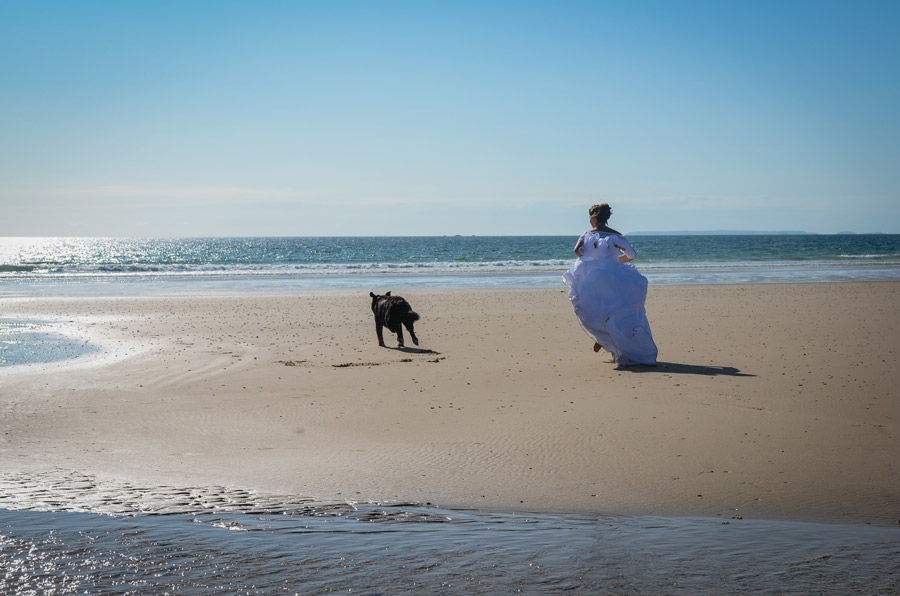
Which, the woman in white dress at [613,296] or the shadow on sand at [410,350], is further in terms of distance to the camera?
the shadow on sand at [410,350]

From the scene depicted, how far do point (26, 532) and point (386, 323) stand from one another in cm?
841

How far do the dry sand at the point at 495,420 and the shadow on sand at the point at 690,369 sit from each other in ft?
0.18

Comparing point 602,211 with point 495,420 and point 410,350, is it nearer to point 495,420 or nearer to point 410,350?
point 495,420

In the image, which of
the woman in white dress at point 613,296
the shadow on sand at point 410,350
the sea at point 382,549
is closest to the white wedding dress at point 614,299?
the woman in white dress at point 613,296

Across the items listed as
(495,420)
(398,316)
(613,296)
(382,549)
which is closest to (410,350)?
(398,316)

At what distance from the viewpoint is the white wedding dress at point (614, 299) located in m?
9.35

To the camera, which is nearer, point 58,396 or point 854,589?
point 854,589

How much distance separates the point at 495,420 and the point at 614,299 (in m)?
3.13

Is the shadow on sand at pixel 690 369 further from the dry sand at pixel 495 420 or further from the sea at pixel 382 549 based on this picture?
the sea at pixel 382 549

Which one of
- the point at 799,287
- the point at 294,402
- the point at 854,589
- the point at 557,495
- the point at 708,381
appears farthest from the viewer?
the point at 799,287

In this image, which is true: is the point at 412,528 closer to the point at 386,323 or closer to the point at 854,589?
the point at 854,589

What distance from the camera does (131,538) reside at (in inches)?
162

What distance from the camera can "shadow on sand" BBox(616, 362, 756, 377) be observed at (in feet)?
29.7

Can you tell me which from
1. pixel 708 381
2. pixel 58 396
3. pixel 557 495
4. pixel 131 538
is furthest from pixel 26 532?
pixel 708 381
